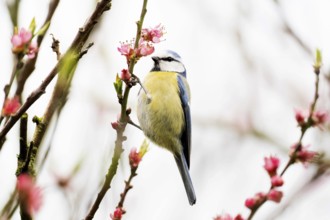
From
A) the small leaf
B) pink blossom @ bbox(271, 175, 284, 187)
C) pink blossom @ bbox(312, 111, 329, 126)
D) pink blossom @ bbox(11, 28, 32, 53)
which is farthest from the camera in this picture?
the small leaf

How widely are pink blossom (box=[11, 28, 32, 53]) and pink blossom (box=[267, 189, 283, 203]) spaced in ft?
2.88

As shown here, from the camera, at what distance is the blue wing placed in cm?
454

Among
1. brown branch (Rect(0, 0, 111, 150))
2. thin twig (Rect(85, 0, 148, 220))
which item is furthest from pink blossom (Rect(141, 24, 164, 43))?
brown branch (Rect(0, 0, 111, 150))

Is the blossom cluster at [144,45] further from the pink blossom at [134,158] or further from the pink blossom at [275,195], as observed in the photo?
the pink blossom at [275,195]

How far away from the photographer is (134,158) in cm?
200

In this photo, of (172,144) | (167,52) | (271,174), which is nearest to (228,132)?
(172,144)

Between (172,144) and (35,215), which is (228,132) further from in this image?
(35,215)

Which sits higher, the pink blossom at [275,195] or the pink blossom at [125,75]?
the pink blossom at [125,75]

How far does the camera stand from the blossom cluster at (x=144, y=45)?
2.01 metres

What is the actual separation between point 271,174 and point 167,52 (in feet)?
12.1

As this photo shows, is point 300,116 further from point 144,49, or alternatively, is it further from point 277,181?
point 144,49

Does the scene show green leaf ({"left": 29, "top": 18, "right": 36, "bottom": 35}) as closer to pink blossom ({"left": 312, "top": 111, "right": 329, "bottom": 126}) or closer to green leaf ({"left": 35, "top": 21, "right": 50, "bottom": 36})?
green leaf ({"left": 35, "top": 21, "right": 50, "bottom": 36})

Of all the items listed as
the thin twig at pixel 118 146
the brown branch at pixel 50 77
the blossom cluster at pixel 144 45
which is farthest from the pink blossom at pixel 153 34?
the brown branch at pixel 50 77

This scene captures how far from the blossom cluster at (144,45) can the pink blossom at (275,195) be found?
73 cm
